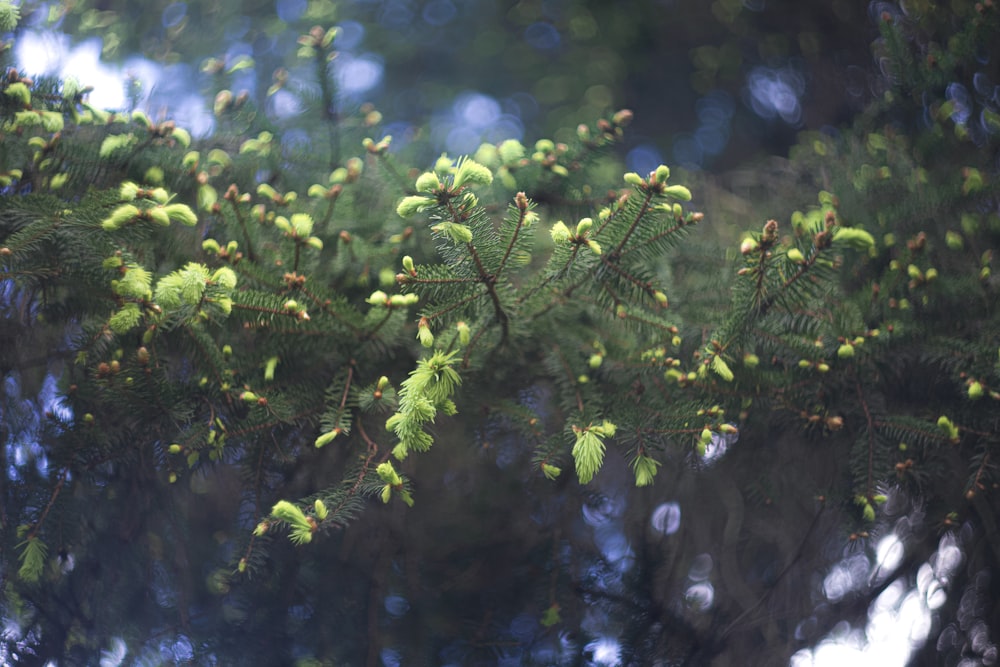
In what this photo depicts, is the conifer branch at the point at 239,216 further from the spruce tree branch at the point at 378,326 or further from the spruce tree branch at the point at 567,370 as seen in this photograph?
the spruce tree branch at the point at 567,370

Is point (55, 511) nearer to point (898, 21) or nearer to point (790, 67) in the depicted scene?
point (898, 21)

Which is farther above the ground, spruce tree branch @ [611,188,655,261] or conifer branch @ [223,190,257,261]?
spruce tree branch @ [611,188,655,261]

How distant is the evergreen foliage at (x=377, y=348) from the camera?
0.66 m

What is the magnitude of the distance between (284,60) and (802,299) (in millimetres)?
1468

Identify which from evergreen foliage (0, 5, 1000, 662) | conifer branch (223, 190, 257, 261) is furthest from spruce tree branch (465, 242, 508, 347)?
conifer branch (223, 190, 257, 261)

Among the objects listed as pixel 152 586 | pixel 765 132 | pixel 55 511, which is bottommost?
pixel 765 132

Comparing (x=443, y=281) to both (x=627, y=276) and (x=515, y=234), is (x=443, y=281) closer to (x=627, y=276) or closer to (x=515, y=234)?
(x=515, y=234)

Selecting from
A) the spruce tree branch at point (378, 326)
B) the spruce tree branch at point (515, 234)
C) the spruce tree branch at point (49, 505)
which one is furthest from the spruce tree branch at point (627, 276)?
→ the spruce tree branch at point (49, 505)

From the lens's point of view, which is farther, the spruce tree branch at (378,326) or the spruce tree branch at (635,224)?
the spruce tree branch at (378,326)

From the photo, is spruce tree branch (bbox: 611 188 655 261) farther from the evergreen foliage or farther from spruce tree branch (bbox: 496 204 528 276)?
spruce tree branch (bbox: 496 204 528 276)

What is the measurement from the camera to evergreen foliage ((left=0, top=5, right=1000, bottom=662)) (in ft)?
2.16

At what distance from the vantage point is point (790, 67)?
2168mm

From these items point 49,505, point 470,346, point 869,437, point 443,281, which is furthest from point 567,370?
point 49,505

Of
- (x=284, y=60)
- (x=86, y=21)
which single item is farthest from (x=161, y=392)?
(x=284, y=60)
